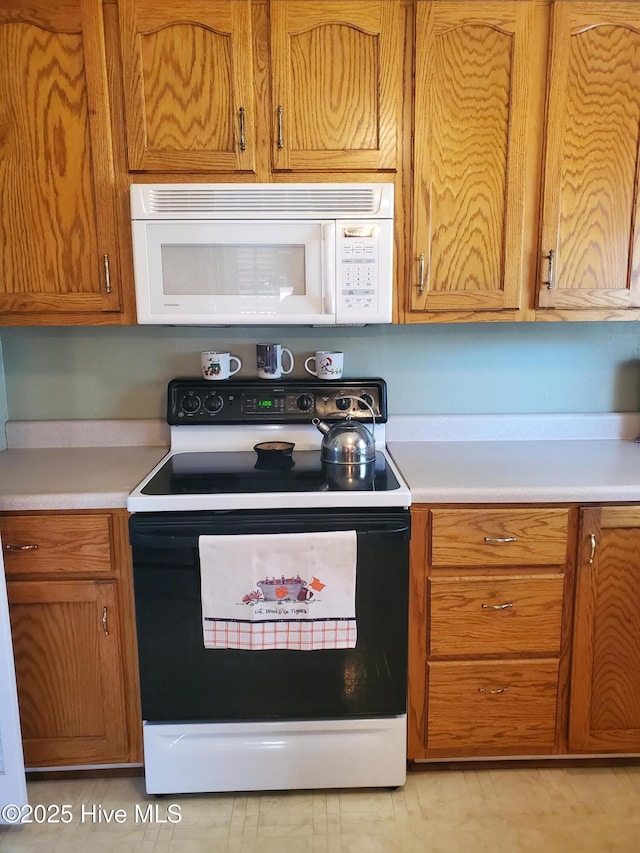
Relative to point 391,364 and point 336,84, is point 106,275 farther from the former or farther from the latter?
point 391,364

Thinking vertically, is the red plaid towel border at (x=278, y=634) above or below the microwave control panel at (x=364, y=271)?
below

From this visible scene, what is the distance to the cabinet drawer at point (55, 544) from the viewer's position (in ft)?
5.34

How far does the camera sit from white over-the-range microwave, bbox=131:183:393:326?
172 centimetres

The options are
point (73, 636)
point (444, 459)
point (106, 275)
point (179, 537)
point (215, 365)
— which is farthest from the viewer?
point (215, 365)

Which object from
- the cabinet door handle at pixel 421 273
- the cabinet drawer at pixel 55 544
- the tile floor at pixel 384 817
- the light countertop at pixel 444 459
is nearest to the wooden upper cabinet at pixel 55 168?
the light countertop at pixel 444 459

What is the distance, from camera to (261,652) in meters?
1.63

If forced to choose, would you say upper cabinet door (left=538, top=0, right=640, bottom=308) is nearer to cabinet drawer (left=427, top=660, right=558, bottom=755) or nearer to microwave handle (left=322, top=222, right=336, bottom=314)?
microwave handle (left=322, top=222, right=336, bottom=314)

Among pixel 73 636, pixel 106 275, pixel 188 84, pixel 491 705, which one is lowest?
pixel 491 705

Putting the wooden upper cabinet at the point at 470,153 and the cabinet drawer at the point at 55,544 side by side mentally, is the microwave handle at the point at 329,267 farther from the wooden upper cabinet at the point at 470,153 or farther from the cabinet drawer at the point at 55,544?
the cabinet drawer at the point at 55,544

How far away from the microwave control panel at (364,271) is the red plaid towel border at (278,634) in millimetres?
871

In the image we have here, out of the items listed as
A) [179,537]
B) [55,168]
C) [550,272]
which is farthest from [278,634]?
[55,168]

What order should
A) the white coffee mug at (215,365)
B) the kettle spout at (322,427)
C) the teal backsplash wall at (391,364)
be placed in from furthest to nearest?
1. the teal backsplash wall at (391,364)
2. the white coffee mug at (215,365)
3. the kettle spout at (322,427)

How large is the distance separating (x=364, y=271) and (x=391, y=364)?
507 mm

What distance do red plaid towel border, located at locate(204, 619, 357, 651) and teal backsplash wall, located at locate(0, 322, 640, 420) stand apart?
0.87 meters
